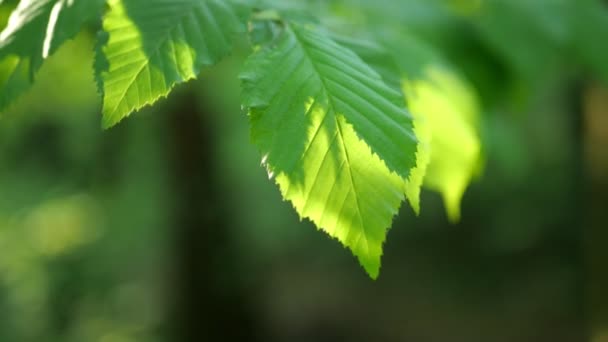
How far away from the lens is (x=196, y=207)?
4.13 meters

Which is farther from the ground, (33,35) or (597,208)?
(33,35)

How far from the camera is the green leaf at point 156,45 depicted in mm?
702

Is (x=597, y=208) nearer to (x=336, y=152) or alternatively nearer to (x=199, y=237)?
(x=336, y=152)

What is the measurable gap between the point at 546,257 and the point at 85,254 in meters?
4.45

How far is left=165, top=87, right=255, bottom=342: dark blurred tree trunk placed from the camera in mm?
4082

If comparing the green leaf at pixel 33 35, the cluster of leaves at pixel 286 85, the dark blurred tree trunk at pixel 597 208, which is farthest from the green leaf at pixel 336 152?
the dark blurred tree trunk at pixel 597 208

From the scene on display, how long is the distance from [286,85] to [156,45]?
0.16m

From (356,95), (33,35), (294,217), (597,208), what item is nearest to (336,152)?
(356,95)

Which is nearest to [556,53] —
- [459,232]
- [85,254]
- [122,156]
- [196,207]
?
[196,207]

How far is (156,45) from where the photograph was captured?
74cm

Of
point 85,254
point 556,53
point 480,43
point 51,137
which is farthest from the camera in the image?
point 85,254

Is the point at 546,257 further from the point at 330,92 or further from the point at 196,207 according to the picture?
the point at 330,92

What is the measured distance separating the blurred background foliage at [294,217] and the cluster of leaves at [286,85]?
309 millimetres

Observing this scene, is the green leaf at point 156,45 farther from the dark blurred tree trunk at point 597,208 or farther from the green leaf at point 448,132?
the dark blurred tree trunk at point 597,208
